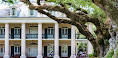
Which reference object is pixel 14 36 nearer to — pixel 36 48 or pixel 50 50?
pixel 36 48

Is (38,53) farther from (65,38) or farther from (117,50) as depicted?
(117,50)

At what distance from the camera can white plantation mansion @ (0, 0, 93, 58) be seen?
91.5 ft

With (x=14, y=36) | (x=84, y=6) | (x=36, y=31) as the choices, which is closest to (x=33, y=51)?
(x=36, y=31)

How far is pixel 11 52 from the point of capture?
29.0 metres

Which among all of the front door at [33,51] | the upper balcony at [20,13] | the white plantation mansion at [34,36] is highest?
the upper balcony at [20,13]

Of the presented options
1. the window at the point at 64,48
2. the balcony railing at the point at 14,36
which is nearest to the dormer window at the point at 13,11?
the balcony railing at the point at 14,36

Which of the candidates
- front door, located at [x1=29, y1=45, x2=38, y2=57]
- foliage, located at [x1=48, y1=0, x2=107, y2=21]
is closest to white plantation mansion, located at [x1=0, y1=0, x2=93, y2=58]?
front door, located at [x1=29, y1=45, x2=38, y2=57]

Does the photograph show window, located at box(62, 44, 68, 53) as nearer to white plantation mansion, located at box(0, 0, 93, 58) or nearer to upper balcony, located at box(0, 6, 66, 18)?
white plantation mansion, located at box(0, 0, 93, 58)

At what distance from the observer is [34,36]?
94.5ft

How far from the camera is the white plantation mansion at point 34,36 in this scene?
2788 cm

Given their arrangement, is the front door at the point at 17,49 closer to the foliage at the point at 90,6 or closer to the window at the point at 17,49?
the window at the point at 17,49

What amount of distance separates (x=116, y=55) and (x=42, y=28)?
72.8 ft

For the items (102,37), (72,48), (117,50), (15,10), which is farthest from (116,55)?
(15,10)

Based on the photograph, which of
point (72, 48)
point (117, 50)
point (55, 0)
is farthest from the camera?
point (72, 48)
